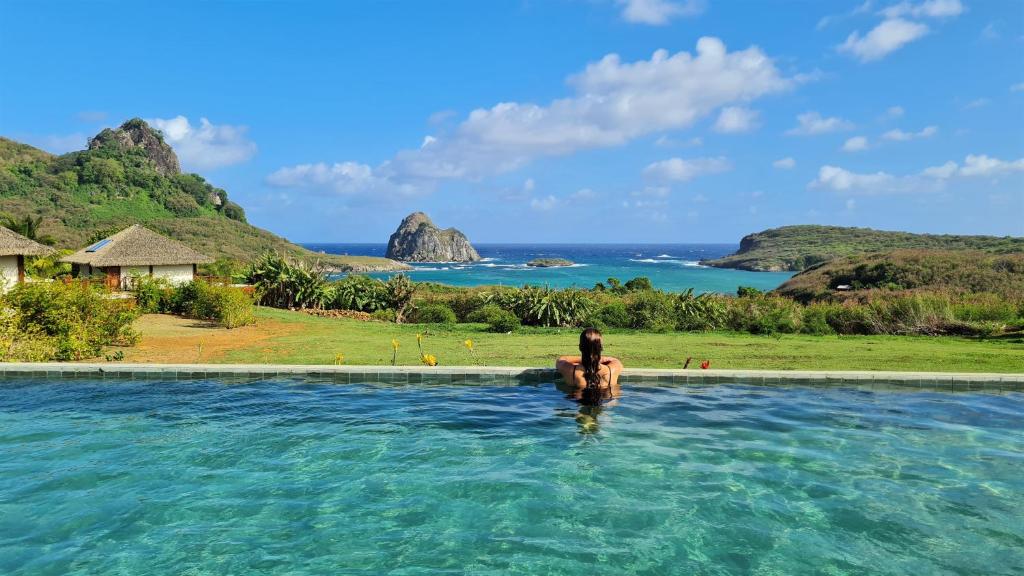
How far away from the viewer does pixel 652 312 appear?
18.6 meters

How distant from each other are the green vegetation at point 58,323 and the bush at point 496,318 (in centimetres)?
856

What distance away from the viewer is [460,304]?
22.7m

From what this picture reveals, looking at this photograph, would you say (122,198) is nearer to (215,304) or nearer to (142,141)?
(142,141)

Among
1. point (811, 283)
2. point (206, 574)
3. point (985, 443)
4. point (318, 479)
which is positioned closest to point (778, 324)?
point (985, 443)

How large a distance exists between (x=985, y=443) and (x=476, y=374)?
6111 mm

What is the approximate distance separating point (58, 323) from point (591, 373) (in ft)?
33.4

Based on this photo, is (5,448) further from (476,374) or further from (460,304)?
(460,304)

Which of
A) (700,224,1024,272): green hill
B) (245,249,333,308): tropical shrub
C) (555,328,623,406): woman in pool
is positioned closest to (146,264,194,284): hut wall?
(245,249,333,308): tropical shrub

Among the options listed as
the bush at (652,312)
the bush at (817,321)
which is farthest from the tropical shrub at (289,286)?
the bush at (817,321)

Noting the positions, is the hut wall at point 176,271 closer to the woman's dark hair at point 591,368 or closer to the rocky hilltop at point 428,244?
the woman's dark hair at point 591,368

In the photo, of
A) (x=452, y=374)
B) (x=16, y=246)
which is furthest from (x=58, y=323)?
(x=16, y=246)

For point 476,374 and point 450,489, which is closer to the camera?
point 450,489

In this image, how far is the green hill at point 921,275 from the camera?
2945 cm

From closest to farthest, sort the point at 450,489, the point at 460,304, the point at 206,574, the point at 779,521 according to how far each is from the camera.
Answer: the point at 206,574 < the point at 779,521 < the point at 450,489 < the point at 460,304
